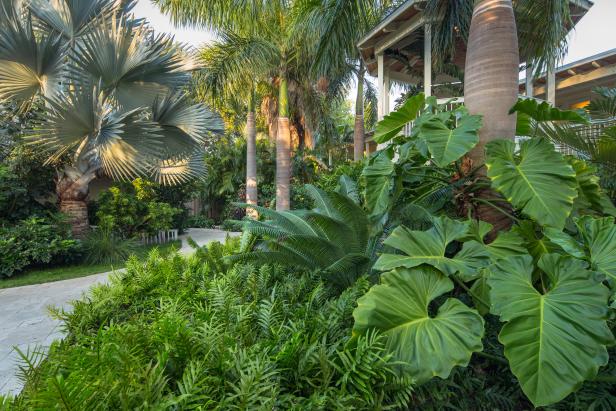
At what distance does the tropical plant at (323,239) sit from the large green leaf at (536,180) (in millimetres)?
941

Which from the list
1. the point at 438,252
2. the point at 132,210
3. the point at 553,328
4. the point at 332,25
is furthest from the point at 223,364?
the point at 132,210

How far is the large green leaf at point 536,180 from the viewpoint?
1732 mm

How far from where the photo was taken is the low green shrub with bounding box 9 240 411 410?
3.29ft

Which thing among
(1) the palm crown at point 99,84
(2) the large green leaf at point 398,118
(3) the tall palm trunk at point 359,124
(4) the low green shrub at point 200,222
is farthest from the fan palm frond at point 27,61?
(4) the low green shrub at point 200,222

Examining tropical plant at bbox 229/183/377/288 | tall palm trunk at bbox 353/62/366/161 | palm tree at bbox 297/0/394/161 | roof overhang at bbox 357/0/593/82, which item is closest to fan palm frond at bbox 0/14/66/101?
palm tree at bbox 297/0/394/161

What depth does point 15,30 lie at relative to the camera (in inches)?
205

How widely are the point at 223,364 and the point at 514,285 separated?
125 centimetres

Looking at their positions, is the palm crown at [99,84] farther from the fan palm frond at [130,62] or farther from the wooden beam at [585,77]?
the wooden beam at [585,77]

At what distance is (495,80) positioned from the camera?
7.34 ft

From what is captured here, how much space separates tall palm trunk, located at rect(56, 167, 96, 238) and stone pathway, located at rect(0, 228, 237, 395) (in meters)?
1.78

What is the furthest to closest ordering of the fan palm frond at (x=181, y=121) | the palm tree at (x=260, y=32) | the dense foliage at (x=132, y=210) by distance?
the dense foliage at (x=132, y=210), the palm tree at (x=260, y=32), the fan palm frond at (x=181, y=121)

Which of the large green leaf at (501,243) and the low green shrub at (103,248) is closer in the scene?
the large green leaf at (501,243)

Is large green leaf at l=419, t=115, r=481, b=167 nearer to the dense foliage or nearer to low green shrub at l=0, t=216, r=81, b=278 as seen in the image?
low green shrub at l=0, t=216, r=81, b=278

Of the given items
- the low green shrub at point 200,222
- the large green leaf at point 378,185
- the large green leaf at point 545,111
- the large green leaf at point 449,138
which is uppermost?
the large green leaf at point 545,111
